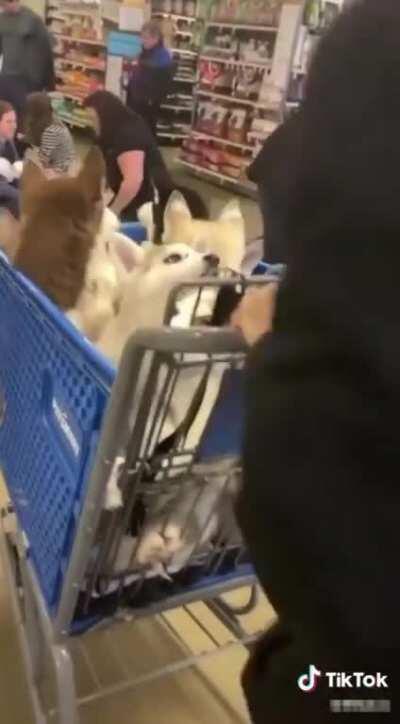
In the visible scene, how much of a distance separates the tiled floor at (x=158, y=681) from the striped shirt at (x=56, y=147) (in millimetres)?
1688

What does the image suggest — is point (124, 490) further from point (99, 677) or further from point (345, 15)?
point (99, 677)

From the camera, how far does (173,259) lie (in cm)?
147

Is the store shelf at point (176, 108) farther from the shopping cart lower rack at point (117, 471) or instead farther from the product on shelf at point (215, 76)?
the shopping cart lower rack at point (117, 471)

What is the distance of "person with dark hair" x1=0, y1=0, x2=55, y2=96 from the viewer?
18.6ft

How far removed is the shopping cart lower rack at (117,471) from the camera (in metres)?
1.10

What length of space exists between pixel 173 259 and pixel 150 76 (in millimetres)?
5854

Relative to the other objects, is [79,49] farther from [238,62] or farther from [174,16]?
[238,62]

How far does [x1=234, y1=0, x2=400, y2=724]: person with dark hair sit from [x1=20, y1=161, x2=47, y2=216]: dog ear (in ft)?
3.60

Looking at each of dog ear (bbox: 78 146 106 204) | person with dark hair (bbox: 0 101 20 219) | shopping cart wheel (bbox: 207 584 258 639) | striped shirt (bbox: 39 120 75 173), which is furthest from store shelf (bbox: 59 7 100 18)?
shopping cart wheel (bbox: 207 584 258 639)

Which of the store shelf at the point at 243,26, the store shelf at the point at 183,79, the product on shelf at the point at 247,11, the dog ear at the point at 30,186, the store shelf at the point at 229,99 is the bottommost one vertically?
the store shelf at the point at 229,99

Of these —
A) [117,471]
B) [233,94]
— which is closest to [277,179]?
[117,471]

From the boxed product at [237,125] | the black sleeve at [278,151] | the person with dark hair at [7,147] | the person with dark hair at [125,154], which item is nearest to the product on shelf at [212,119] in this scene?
the boxed product at [237,125]

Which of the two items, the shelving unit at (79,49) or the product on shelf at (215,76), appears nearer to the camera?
the product on shelf at (215,76)

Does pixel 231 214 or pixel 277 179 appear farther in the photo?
pixel 231 214
